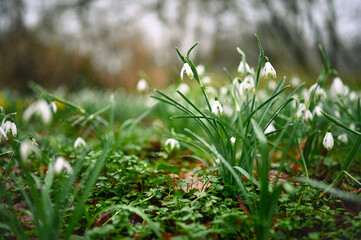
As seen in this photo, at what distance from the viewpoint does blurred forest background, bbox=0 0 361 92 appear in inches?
314

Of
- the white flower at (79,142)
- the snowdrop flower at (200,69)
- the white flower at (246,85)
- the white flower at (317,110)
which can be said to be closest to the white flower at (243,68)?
the white flower at (246,85)

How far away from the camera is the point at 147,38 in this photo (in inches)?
443

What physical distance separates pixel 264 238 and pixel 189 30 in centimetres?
1277

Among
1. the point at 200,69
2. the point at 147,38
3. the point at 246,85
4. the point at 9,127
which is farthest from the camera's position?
the point at 147,38

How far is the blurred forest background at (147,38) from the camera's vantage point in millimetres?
7965

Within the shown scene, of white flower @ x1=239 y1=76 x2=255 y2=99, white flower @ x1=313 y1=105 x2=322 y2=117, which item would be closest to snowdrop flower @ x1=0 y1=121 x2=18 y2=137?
white flower @ x1=239 y1=76 x2=255 y2=99

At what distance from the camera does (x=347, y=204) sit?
148cm

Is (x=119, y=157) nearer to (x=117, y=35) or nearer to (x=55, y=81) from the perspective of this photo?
(x=55, y=81)

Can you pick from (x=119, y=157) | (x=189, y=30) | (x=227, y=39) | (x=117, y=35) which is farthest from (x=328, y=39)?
(x=119, y=157)

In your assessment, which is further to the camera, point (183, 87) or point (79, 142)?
point (183, 87)

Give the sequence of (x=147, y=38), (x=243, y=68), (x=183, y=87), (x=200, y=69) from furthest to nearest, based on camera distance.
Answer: (x=147, y=38) < (x=183, y=87) < (x=200, y=69) < (x=243, y=68)

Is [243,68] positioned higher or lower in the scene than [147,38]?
lower

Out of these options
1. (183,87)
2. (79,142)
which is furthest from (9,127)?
(183,87)

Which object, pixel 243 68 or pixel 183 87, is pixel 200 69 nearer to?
pixel 183 87
